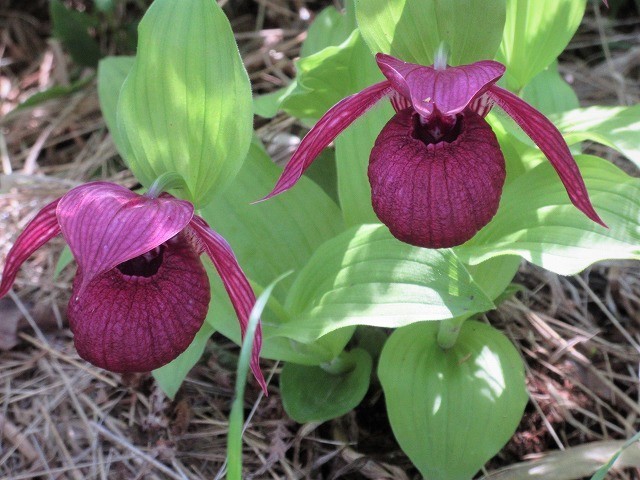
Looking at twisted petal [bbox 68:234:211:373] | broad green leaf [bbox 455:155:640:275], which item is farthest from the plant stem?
twisted petal [bbox 68:234:211:373]

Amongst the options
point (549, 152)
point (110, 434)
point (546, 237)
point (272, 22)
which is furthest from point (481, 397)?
point (272, 22)

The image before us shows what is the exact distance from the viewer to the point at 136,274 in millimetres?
1227

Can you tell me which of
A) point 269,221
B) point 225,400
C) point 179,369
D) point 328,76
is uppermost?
point 328,76

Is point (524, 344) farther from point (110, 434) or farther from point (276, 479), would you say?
point (110, 434)

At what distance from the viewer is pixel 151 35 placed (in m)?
1.26

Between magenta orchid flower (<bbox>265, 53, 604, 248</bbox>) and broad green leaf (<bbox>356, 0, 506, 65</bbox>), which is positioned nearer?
magenta orchid flower (<bbox>265, 53, 604, 248</bbox>)

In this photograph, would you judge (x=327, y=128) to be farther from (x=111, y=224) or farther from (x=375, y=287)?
(x=111, y=224)

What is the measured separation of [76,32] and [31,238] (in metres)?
1.43

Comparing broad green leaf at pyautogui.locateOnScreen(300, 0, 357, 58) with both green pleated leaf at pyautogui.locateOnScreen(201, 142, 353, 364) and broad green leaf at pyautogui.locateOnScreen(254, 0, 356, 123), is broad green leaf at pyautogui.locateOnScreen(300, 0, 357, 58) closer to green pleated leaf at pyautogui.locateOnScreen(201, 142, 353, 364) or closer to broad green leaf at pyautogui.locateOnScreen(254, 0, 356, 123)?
broad green leaf at pyautogui.locateOnScreen(254, 0, 356, 123)

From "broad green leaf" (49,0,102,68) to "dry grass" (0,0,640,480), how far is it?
1.84 feet

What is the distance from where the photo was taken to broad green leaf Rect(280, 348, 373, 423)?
1537 millimetres

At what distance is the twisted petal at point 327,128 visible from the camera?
3.93 ft

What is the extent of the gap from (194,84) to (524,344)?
1042mm

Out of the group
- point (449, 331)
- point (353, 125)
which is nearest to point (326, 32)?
point (353, 125)
